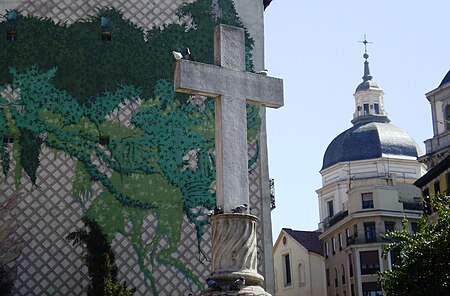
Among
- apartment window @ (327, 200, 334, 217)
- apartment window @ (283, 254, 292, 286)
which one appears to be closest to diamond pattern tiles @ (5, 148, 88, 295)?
apartment window @ (283, 254, 292, 286)

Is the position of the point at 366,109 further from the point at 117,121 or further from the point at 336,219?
the point at 117,121

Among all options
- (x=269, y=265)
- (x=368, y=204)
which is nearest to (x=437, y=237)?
(x=269, y=265)

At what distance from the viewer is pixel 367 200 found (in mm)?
51219

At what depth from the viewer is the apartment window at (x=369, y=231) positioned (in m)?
49.8

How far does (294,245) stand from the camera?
190ft

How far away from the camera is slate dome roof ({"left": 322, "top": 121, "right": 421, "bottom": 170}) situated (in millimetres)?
62375

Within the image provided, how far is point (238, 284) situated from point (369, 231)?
39.2m

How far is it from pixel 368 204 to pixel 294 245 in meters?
8.48

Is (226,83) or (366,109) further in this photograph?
(366,109)

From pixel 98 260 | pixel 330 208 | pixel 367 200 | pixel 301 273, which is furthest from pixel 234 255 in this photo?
pixel 330 208

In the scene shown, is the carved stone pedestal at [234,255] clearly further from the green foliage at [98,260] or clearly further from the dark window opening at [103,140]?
the dark window opening at [103,140]

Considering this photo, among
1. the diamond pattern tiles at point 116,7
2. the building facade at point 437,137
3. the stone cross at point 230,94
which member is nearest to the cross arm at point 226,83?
the stone cross at point 230,94

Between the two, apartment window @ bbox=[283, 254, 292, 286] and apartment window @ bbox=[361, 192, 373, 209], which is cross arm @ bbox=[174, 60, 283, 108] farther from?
apartment window @ bbox=[283, 254, 292, 286]

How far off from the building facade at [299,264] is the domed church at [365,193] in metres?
0.94
